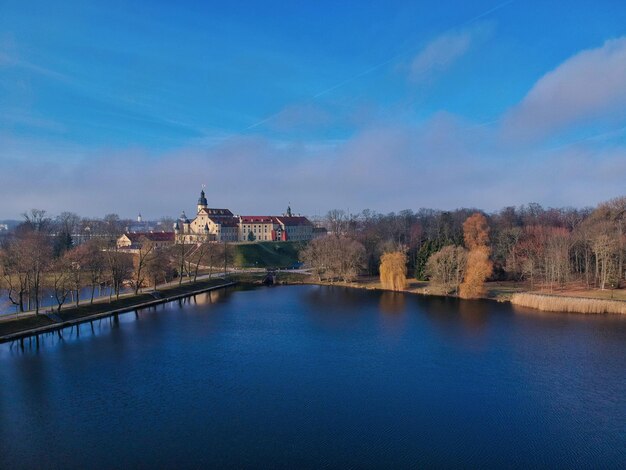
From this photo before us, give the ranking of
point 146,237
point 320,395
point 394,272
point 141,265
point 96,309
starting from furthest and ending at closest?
point 146,237
point 394,272
point 141,265
point 96,309
point 320,395

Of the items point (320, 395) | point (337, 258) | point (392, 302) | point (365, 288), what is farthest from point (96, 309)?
point (337, 258)

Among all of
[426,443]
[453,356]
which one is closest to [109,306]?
[453,356]

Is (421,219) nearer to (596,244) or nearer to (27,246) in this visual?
(596,244)

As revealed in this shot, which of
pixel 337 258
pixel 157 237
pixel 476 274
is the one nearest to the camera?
pixel 476 274

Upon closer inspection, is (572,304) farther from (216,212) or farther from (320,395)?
(216,212)

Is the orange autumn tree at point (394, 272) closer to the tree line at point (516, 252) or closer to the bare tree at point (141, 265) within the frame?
the tree line at point (516, 252)

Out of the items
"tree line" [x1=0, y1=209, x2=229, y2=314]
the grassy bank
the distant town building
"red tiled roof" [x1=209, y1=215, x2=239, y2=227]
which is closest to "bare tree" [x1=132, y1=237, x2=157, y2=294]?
"tree line" [x1=0, y1=209, x2=229, y2=314]
